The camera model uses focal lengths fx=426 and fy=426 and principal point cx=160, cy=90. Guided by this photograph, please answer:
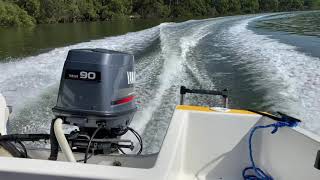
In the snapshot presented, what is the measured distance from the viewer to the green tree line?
20.6 meters

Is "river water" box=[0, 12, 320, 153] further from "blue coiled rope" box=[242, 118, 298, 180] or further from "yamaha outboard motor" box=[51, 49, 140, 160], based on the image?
"blue coiled rope" box=[242, 118, 298, 180]

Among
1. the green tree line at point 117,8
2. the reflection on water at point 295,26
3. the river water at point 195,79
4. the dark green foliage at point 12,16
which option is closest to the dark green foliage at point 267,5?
the green tree line at point 117,8

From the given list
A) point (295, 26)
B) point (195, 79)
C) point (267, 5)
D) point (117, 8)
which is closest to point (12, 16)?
point (117, 8)

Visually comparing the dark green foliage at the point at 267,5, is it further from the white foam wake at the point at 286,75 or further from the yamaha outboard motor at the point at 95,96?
the yamaha outboard motor at the point at 95,96

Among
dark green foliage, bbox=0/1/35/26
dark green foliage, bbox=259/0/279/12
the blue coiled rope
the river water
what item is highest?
the blue coiled rope

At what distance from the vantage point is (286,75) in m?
4.62

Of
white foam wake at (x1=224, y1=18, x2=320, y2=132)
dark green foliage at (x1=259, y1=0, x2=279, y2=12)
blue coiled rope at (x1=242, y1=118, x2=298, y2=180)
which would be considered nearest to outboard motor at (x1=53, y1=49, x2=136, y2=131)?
blue coiled rope at (x1=242, y1=118, x2=298, y2=180)

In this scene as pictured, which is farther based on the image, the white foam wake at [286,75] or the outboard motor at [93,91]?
the white foam wake at [286,75]

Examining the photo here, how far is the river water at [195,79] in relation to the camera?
341 centimetres

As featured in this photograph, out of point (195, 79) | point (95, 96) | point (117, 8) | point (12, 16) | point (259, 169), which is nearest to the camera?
point (259, 169)

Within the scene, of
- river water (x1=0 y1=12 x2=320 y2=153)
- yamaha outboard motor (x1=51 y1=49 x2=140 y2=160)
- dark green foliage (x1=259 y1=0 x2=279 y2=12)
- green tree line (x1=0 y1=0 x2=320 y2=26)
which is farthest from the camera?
dark green foliage (x1=259 y1=0 x2=279 y2=12)

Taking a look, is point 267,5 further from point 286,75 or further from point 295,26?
point 286,75

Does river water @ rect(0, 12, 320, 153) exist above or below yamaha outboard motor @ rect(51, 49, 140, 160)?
below

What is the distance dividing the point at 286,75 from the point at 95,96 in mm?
3072
